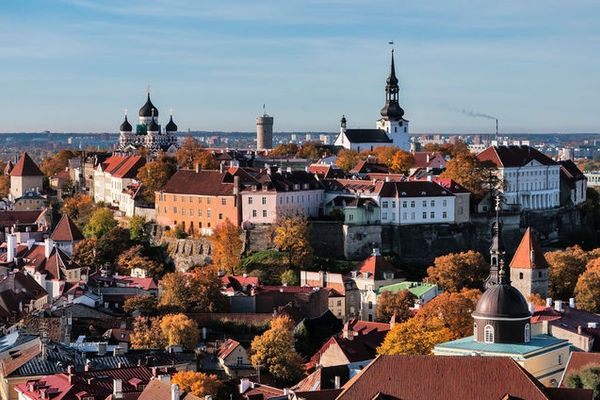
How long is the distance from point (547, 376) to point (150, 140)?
95221mm

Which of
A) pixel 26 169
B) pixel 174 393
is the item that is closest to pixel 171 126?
pixel 26 169

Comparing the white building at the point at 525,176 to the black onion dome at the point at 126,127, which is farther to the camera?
the black onion dome at the point at 126,127

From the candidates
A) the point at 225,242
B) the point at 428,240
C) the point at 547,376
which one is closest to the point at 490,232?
the point at 428,240

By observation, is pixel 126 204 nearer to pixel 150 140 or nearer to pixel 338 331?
pixel 338 331


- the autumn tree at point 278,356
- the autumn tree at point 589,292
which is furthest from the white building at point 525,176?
the autumn tree at point 278,356

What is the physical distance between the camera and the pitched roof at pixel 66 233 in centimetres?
8100

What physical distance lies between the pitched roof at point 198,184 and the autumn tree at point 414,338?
26202mm

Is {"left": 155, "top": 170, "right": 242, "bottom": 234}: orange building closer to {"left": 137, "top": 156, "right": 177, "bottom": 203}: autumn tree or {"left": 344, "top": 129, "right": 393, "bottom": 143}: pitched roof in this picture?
{"left": 137, "top": 156, "right": 177, "bottom": 203}: autumn tree

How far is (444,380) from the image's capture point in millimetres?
33781

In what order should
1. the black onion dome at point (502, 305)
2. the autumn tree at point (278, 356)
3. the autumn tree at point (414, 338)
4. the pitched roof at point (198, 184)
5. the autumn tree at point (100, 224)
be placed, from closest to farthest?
the black onion dome at point (502, 305), the autumn tree at point (414, 338), the autumn tree at point (278, 356), the pitched roof at point (198, 184), the autumn tree at point (100, 224)

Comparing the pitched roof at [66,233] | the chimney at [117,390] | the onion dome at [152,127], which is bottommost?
the chimney at [117,390]

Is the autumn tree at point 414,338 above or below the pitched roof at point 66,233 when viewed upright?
below

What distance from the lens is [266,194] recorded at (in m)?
76.5

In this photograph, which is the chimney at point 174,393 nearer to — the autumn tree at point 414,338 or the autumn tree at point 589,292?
the autumn tree at point 414,338
